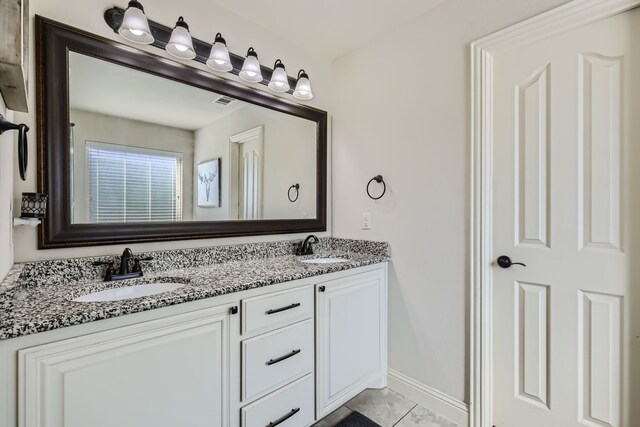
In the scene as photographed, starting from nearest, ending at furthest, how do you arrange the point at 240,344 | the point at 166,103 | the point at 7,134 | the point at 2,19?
the point at 2,19 → the point at 7,134 → the point at 240,344 → the point at 166,103

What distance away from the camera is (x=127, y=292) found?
1.35 m

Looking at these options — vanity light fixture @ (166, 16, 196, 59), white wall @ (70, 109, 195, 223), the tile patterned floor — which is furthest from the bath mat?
vanity light fixture @ (166, 16, 196, 59)

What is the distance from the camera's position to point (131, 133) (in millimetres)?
1515

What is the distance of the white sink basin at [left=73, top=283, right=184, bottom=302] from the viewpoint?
4.05ft

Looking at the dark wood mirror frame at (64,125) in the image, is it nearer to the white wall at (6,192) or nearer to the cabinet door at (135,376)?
the white wall at (6,192)

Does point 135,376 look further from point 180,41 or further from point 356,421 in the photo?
point 180,41

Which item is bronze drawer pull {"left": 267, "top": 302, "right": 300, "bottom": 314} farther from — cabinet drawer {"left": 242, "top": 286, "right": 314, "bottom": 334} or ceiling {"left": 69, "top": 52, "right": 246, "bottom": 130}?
ceiling {"left": 69, "top": 52, "right": 246, "bottom": 130}

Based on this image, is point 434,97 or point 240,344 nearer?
point 240,344

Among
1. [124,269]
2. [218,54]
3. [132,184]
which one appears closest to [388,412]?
[124,269]

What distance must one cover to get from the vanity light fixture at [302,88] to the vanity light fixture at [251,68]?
30 centimetres

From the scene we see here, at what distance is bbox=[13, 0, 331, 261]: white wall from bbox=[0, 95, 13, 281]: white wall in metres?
0.07

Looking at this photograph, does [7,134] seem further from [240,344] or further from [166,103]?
[240,344]

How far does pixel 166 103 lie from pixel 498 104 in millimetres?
1753

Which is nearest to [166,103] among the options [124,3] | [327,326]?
[124,3]
